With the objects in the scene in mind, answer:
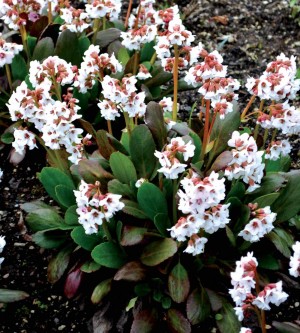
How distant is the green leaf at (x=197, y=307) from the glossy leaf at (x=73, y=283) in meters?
0.53

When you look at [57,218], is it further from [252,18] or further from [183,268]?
[252,18]

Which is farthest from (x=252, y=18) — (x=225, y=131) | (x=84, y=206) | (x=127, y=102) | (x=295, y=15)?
(x=84, y=206)

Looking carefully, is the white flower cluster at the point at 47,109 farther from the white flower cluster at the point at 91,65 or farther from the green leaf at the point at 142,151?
the green leaf at the point at 142,151

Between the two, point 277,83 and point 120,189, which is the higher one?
point 277,83

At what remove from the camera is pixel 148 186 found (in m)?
2.83

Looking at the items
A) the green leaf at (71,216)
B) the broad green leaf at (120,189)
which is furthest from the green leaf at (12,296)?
the broad green leaf at (120,189)

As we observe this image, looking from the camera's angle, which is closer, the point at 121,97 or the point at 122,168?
the point at 121,97

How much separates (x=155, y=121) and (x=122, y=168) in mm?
276

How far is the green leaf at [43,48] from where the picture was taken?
3803mm

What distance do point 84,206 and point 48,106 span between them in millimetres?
455

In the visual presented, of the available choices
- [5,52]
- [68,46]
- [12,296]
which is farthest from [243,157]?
[68,46]

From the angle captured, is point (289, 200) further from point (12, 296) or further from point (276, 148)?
point (12, 296)

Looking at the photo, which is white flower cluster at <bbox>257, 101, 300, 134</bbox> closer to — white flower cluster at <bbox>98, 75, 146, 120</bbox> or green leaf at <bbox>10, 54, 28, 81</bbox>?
white flower cluster at <bbox>98, 75, 146, 120</bbox>

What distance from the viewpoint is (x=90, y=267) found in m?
2.97
